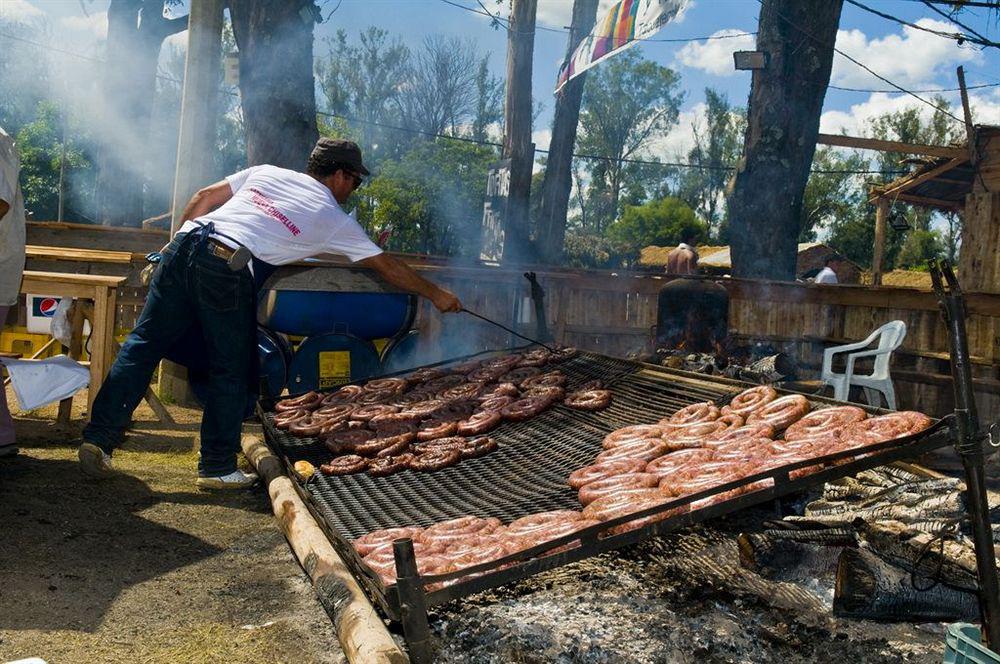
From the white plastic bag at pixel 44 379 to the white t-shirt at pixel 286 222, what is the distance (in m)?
1.82

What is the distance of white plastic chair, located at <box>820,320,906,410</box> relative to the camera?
372 inches

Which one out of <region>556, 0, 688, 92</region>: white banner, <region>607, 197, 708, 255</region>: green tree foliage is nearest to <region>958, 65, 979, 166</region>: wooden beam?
<region>556, 0, 688, 92</region>: white banner

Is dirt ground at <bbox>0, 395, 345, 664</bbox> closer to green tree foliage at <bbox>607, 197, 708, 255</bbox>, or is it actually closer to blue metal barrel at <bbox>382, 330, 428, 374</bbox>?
blue metal barrel at <bbox>382, 330, 428, 374</bbox>

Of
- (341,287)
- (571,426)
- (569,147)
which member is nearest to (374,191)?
(569,147)

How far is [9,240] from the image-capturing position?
211 inches

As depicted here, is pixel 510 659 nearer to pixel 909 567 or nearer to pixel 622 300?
pixel 909 567

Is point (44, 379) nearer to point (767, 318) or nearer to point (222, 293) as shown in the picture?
point (222, 293)

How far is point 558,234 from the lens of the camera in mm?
17516

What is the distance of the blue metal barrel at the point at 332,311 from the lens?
7777mm

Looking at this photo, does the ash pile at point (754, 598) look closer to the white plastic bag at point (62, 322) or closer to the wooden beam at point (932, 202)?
the white plastic bag at point (62, 322)

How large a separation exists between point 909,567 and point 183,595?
3274mm

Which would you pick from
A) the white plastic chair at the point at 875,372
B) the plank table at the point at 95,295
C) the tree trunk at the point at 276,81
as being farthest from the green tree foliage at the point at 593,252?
the plank table at the point at 95,295

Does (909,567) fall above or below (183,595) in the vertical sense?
above

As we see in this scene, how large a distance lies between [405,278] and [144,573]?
2.73m
